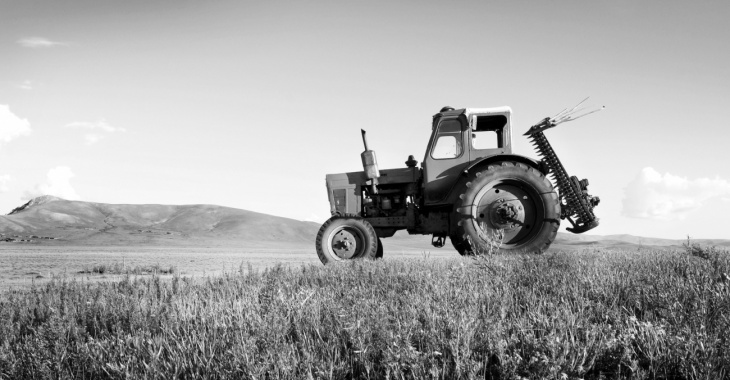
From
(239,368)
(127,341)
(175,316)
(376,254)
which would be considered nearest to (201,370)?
(239,368)

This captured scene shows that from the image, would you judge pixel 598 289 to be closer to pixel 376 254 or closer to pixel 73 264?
pixel 376 254

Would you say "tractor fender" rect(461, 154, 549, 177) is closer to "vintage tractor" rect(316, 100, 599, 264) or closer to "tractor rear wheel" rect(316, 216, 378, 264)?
"vintage tractor" rect(316, 100, 599, 264)

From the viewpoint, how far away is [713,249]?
6324 millimetres

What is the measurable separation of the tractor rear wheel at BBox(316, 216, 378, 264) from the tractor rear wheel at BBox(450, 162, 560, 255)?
1782 millimetres

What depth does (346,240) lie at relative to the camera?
29.3ft

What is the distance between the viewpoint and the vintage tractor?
796 cm

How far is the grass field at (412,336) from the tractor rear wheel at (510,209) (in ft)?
9.77

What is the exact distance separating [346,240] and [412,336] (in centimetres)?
614

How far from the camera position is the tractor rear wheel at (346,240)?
884 cm

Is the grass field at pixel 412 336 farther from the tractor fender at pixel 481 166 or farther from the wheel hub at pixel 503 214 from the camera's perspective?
the tractor fender at pixel 481 166

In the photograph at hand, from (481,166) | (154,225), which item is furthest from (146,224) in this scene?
(481,166)

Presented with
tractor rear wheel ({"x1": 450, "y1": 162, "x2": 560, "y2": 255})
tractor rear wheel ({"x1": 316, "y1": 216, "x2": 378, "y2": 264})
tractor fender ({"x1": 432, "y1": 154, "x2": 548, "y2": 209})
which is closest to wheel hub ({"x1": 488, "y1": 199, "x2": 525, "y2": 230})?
tractor rear wheel ({"x1": 450, "y1": 162, "x2": 560, "y2": 255})

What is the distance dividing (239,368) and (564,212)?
289 inches

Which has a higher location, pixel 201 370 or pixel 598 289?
pixel 598 289
